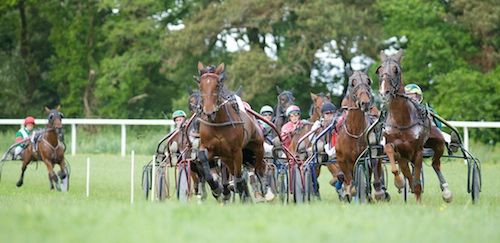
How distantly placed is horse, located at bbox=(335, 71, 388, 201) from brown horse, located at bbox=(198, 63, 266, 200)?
1.30 m

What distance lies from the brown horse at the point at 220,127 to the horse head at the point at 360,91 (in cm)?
138

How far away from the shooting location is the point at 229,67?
37.5 m

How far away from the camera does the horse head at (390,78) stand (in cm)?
1337

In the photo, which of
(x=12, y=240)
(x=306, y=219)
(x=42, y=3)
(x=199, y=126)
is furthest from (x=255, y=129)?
(x=42, y=3)

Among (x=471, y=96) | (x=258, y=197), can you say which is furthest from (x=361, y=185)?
(x=471, y=96)

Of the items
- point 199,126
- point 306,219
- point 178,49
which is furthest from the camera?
point 178,49

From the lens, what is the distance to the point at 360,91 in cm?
1391

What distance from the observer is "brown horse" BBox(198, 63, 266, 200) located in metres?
13.4

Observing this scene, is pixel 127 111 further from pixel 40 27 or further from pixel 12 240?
pixel 12 240

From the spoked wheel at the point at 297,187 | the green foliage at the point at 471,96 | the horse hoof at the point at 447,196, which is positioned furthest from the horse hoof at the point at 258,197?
A: the green foliage at the point at 471,96

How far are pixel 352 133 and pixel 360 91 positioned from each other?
34.9 inches

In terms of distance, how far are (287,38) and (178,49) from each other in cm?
388

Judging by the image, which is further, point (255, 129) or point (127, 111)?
point (127, 111)

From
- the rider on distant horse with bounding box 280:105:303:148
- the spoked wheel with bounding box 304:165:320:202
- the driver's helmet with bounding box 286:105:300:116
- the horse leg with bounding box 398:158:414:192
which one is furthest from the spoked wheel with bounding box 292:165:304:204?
the driver's helmet with bounding box 286:105:300:116
